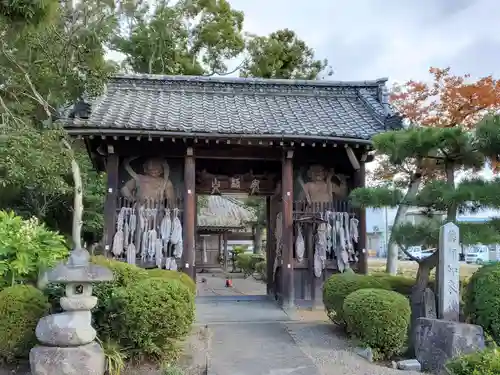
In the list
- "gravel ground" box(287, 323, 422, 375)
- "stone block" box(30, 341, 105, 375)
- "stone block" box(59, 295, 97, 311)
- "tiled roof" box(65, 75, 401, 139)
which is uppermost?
"tiled roof" box(65, 75, 401, 139)

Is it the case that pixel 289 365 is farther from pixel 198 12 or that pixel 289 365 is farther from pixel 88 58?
pixel 198 12

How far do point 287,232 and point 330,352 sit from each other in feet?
11.6

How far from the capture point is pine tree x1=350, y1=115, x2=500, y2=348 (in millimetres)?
6841

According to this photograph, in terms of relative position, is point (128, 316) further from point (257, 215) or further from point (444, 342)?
point (257, 215)

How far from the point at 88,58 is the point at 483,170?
8612 millimetres

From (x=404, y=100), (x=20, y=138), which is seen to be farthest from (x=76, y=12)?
(x=404, y=100)

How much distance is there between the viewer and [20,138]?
8008mm

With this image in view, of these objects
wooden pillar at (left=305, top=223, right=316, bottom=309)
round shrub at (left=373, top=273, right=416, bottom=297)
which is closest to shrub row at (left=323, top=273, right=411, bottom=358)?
round shrub at (left=373, top=273, right=416, bottom=297)

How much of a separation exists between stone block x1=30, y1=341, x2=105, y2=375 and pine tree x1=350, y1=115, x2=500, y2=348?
15.8ft

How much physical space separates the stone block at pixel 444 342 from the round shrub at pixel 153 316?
340 centimetres

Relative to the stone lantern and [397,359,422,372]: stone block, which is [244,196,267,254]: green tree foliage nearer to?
[397,359,422,372]: stone block

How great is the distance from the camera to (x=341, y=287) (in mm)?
7664

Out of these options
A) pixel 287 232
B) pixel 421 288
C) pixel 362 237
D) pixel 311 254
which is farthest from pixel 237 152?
pixel 421 288

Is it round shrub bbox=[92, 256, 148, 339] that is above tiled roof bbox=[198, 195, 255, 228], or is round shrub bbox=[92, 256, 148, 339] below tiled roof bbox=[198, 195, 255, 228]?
below
